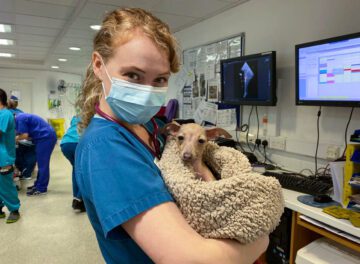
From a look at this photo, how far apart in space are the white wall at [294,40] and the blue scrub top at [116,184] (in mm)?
1819

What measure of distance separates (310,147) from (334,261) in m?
0.91

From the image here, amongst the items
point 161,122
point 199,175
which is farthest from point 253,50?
point 199,175

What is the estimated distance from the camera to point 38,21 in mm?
3707

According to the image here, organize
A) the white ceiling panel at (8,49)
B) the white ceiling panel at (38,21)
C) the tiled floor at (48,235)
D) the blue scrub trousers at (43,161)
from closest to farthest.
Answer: the tiled floor at (48,235), the white ceiling panel at (38,21), the blue scrub trousers at (43,161), the white ceiling panel at (8,49)

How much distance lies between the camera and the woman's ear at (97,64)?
77 centimetres

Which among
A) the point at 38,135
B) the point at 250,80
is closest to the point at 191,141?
the point at 250,80

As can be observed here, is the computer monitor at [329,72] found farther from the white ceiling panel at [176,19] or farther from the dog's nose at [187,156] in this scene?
the white ceiling panel at [176,19]

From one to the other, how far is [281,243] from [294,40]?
5.09 feet

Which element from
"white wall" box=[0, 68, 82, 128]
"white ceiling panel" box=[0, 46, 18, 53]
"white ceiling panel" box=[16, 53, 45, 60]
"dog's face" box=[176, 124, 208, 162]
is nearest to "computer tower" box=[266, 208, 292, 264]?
"dog's face" box=[176, 124, 208, 162]

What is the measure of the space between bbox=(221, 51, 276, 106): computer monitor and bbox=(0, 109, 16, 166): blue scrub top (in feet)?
7.70

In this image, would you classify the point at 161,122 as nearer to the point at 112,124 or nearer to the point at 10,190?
the point at 112,124

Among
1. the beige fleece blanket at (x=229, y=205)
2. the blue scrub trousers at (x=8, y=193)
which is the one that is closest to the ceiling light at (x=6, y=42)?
the blue scrub trousers at (x=8, y=193)

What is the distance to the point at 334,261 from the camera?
1.51 m

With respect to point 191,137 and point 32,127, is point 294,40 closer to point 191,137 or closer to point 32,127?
point 191,137
